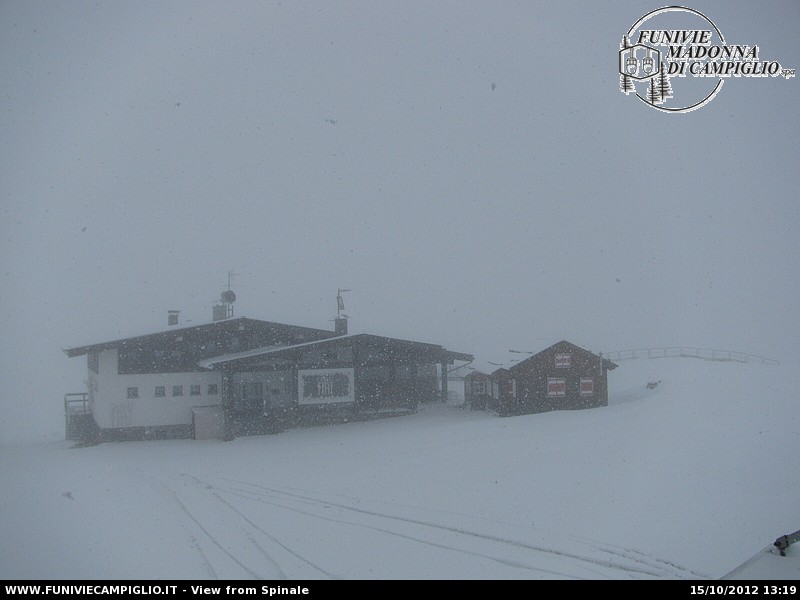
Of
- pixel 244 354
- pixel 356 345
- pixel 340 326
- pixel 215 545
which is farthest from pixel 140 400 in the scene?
pixel 215 545

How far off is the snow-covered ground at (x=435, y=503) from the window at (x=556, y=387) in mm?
4639

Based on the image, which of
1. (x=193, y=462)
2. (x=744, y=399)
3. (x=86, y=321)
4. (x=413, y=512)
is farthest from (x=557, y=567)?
(x=86, y=321)

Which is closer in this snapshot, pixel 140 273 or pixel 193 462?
pixel 193 462

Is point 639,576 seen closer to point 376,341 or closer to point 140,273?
point 376,341

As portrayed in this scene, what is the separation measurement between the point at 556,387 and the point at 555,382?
219mm

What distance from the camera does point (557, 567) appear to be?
8055mm

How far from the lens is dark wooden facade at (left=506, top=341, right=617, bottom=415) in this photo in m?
24.1

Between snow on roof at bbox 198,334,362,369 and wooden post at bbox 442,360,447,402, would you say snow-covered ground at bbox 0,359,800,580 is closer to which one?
snow on roof at bbox 198,334,362,369

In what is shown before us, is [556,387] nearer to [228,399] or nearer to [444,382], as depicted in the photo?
[444,382]

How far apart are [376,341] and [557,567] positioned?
17759 millimetres

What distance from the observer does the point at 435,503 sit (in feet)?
37.2

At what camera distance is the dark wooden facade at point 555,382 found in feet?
79.2

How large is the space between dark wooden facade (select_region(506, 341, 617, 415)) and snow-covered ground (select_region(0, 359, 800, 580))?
4306mm

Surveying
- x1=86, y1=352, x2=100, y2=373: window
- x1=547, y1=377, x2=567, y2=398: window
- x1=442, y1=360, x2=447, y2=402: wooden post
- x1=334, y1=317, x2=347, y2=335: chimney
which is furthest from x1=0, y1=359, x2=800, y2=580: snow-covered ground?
x1=442, y1=360, x2=447, y2=402: wooden post
